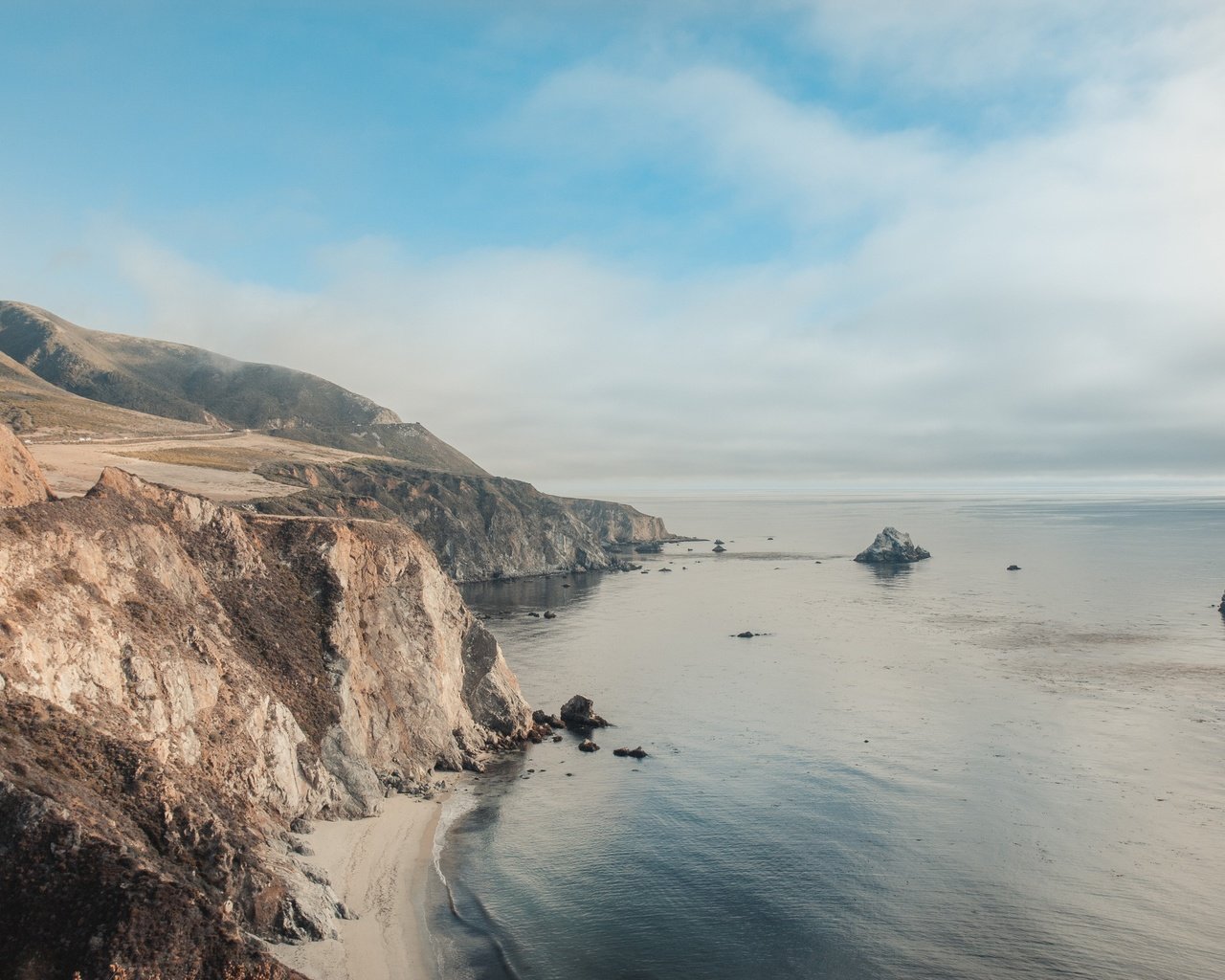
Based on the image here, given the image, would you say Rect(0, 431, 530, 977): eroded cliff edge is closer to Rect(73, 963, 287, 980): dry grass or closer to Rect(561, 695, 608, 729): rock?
Rect(73, 963, 287, 980): dry grass

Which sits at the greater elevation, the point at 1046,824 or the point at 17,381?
the point at 17,381

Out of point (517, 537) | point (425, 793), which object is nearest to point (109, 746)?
point (425, 793)

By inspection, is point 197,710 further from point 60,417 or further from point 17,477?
point 60,417

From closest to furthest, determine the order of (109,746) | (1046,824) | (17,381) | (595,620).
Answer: (109,746) → (1046,824) → (595,620) → (17,381)

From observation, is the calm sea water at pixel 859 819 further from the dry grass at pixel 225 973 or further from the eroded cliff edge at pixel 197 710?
the dry grass at pixel 225 973

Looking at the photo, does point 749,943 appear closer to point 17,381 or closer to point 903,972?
point 903,972

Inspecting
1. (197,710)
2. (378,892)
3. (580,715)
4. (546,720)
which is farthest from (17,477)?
(580,715)

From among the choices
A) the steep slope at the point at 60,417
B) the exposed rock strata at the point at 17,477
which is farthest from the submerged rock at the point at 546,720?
the steep slope at the point at 60,417
